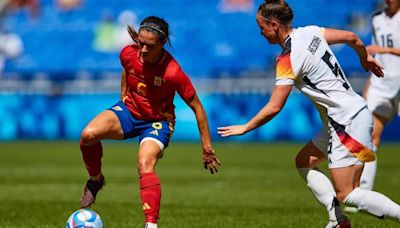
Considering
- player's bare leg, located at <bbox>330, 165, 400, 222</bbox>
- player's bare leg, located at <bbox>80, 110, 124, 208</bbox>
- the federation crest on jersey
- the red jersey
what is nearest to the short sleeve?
player's bare leg, located at <bbox>330, 165, 400, 222</bbox>

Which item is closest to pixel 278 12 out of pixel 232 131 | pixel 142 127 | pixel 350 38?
pixel 350 38

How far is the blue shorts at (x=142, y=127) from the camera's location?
27.8ft

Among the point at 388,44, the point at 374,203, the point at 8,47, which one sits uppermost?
the point at 388,44

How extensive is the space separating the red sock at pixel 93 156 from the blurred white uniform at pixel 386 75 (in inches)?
172

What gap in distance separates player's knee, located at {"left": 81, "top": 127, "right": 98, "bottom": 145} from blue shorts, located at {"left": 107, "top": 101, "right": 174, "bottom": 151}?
0.30 metres

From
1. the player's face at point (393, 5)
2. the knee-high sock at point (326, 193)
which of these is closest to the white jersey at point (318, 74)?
the knee-high sock at point (326, 193)

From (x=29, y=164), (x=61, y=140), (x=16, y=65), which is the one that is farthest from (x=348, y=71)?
(x=16, y=65)

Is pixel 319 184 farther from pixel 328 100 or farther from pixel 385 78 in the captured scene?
pixel 385 78

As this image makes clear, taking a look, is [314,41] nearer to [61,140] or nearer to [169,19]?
[61,140]

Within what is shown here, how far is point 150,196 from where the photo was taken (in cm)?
788

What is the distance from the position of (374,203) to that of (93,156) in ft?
10.1

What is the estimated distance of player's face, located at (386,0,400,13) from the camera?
11.2 metres

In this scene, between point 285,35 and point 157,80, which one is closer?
point 285,35

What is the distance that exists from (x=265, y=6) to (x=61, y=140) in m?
19.0
